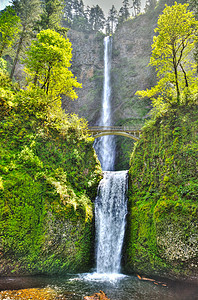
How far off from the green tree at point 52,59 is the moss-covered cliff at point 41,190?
248 cm

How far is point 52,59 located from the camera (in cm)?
1444

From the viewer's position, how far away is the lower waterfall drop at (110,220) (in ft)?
39.3

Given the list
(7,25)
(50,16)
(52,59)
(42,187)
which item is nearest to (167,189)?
(42,187)

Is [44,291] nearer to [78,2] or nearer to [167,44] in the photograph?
[167,44]

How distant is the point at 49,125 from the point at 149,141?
8.14 meters

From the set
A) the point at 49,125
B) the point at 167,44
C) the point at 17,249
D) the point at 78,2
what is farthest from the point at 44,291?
the point at 78,2

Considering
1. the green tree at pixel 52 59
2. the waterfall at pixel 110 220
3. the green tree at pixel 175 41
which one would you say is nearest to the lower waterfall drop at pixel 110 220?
the waterfall at pixel 110 220

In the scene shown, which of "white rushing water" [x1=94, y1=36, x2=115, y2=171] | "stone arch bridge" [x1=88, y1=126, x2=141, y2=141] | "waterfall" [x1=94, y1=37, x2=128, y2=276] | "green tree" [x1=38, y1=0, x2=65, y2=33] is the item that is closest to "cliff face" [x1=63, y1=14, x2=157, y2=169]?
"white rushing water" [x1=94, y1=36, x2=115, y2=171]

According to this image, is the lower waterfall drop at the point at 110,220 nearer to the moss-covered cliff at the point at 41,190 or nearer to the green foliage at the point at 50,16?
the moss-covered cliff at the point at 41,190

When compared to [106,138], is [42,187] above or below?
below

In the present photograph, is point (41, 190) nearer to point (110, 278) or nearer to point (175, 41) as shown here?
point (110, 278)

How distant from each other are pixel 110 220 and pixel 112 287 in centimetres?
457

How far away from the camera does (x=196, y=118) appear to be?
1187 cm

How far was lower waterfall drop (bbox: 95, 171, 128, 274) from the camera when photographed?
39.3 ft
